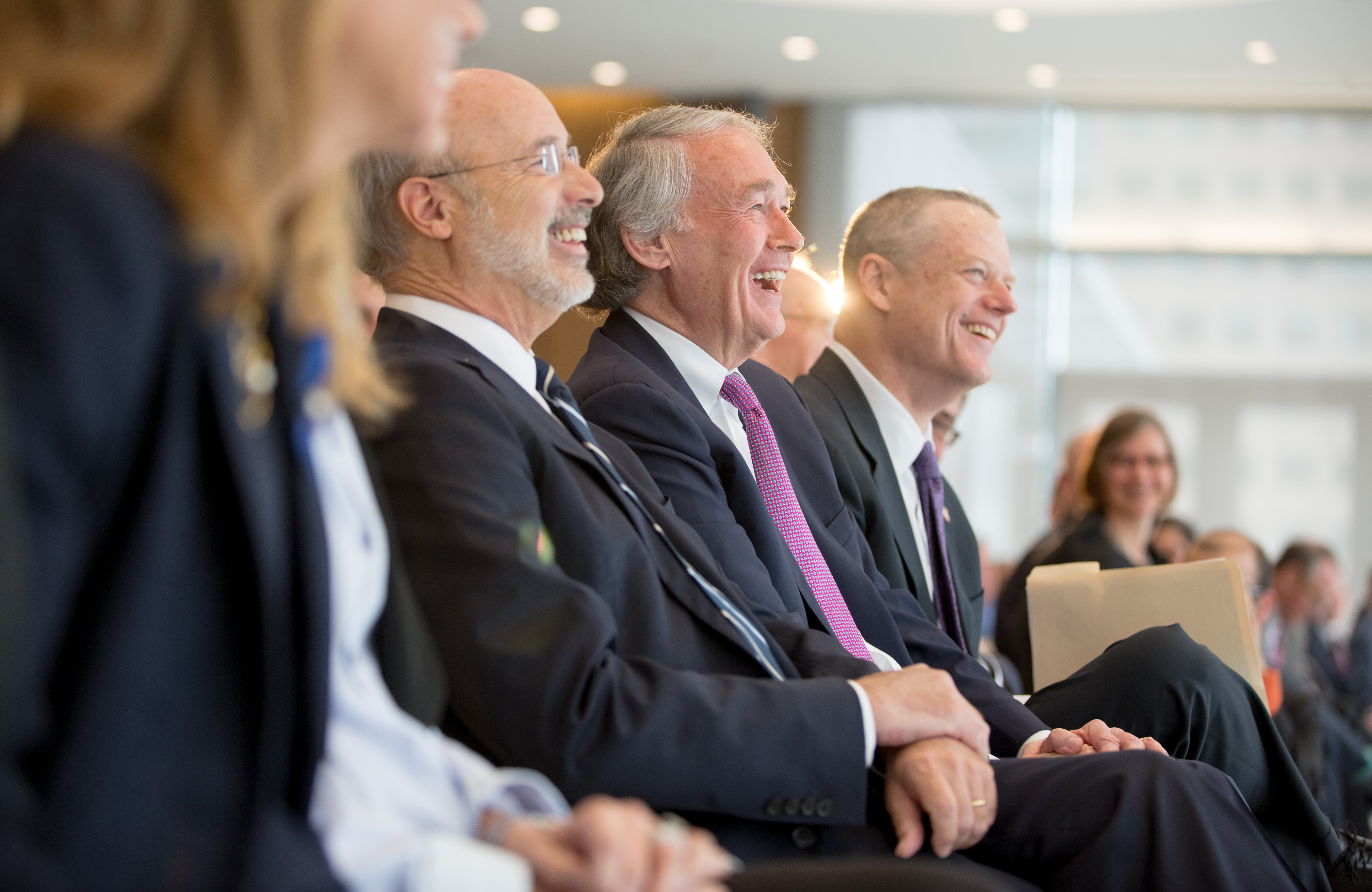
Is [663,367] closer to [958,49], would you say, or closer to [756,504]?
[756,504]

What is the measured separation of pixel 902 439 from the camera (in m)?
2.69

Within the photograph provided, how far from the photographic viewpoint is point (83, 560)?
0.73m

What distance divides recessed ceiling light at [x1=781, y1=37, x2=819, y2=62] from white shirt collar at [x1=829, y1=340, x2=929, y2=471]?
604cm

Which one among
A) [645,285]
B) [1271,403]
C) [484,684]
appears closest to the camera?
[484,684]

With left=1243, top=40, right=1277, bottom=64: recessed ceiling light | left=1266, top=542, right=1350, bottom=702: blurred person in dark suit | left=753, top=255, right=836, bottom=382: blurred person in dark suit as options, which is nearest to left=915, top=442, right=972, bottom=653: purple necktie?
left=753, top=255, right=836, bottom=382: blurred person in dark suit

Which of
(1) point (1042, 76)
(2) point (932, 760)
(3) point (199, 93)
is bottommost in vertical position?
(2) point (932, 760)

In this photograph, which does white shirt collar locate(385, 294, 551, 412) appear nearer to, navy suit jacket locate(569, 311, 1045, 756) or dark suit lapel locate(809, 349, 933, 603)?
navy suit jacket locate(569, 311, 1045, 756)

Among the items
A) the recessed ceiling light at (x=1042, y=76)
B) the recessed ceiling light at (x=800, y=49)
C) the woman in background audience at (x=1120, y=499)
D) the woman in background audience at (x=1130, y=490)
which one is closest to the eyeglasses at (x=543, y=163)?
the woman in background audience at (x=1120, y=499)

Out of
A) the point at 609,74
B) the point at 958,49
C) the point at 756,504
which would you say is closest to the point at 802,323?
the point at 756,504

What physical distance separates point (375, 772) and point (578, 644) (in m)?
0.30

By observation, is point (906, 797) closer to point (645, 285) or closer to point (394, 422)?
point (394, 422)

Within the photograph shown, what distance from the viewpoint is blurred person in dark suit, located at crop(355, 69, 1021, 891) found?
4.00ft

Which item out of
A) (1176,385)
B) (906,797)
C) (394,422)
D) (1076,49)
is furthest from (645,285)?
(1176,385)

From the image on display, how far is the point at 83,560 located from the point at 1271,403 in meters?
9.82
